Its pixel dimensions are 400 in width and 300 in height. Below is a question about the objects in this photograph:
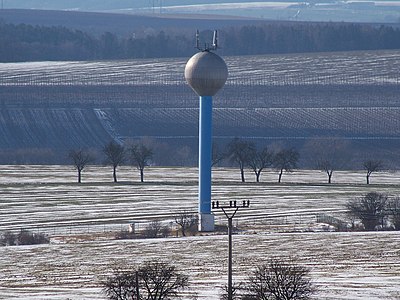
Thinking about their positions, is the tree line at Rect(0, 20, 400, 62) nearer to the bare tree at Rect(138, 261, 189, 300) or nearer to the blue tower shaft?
the blue tower shaft

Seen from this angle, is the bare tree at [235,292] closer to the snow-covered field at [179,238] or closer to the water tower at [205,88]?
the snow-covered field at [179,238]

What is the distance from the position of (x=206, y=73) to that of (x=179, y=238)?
23.3 feet

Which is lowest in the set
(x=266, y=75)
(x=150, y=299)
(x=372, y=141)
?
(x=150, y=299)

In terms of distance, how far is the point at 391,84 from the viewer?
373ft

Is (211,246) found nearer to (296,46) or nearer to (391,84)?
(391,84)

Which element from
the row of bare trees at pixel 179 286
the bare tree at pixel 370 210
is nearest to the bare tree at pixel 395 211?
the bare tree at pixel 370 210

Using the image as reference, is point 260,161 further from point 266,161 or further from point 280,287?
point 280,287

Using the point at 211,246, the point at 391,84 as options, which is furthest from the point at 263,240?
the point at 391,84

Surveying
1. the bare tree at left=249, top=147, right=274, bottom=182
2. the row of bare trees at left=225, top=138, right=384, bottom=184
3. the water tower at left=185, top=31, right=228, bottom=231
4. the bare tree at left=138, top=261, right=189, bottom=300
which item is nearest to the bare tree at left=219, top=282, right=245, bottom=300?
the bare tree at left=138, top=261, right=189, bottom=300

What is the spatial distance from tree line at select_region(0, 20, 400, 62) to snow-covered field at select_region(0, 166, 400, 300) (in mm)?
65749

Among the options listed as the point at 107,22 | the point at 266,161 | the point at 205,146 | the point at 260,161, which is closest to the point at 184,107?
the point at 260,161

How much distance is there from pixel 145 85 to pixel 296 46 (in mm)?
35960

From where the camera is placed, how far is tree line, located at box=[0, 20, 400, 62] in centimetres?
14588

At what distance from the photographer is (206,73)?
5506cm
